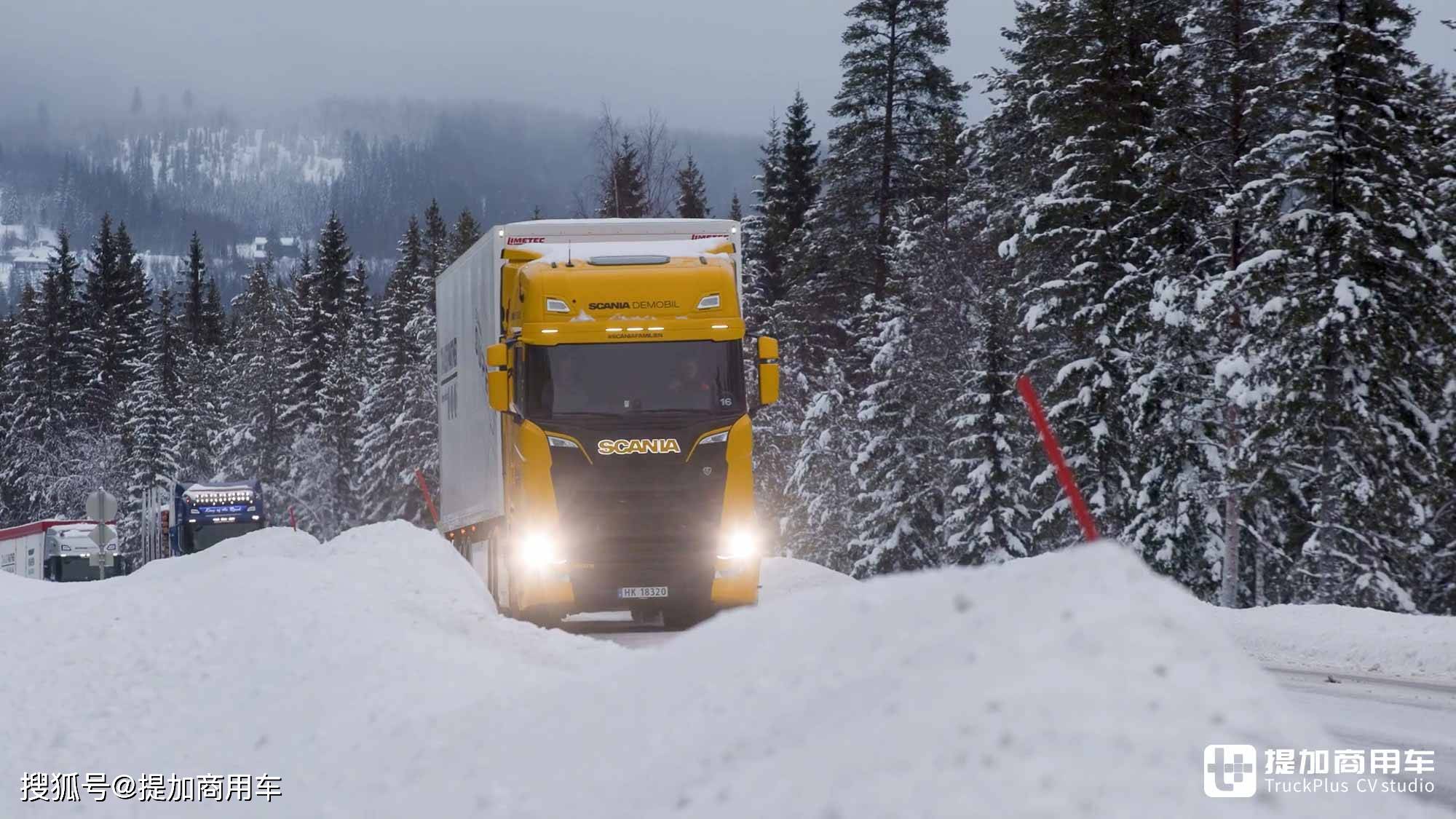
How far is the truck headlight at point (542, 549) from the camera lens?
1588 centimetres

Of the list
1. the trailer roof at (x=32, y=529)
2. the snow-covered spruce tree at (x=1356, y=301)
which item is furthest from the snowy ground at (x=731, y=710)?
the trailer roof at (x=32, y=529)

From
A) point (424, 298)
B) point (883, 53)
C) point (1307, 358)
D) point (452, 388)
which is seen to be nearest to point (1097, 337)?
point (1307, 358)

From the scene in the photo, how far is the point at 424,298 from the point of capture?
74.5 m

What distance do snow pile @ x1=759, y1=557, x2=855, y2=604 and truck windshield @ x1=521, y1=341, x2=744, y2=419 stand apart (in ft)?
14.9

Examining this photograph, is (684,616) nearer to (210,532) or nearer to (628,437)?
(628,437)

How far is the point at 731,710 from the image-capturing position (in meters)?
5.77

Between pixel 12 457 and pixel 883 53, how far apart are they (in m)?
62.6

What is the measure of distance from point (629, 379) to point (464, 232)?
74192mm

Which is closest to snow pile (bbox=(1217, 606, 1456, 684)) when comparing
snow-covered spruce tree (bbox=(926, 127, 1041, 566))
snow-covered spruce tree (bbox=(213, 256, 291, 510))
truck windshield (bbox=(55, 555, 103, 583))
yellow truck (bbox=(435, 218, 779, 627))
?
yellow truck (bbox=(435, 218, 779, 627))

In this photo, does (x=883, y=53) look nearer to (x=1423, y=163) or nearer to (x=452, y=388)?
(x=1423, y=163)

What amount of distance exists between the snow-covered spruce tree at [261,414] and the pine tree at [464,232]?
10287 mm

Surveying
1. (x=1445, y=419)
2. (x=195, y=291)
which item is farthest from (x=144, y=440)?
(x=1445, y=419)

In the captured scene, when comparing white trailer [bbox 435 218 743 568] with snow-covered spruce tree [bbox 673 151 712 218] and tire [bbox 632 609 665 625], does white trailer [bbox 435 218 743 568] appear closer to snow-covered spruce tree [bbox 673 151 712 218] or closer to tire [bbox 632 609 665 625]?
tire [bbox 632 609 665 625]

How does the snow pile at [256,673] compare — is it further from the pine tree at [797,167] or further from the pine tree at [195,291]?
the pine tree at [195,291]
